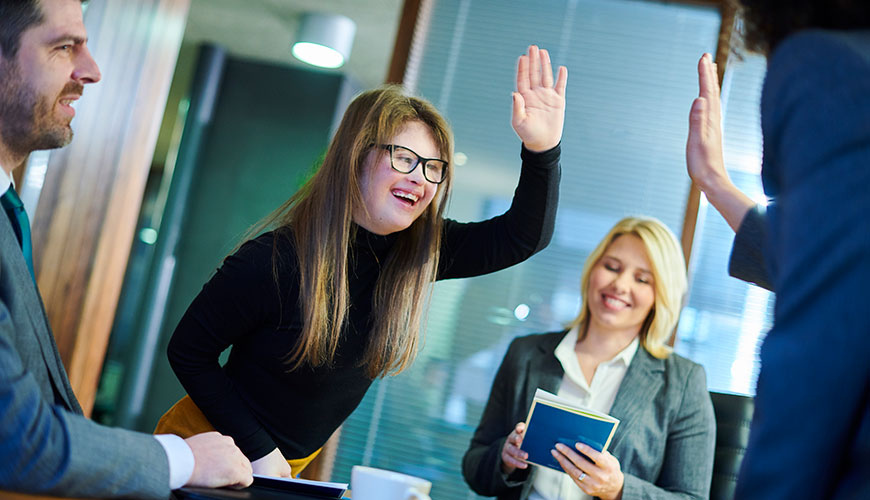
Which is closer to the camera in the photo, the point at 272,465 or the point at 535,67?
the point at 272,465

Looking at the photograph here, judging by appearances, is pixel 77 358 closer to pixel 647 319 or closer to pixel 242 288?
pixel 242 288

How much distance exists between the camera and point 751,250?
105cm

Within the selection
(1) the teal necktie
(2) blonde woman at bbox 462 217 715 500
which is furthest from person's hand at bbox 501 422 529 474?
(1) the teal necktie

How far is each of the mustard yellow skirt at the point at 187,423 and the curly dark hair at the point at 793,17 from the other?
1.30 metres

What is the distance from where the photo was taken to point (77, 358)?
8.84ft

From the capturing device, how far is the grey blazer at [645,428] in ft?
7.01

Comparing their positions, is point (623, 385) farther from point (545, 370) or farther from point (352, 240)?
point (352, 240)

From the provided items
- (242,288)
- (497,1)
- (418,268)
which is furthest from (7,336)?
(497,1)

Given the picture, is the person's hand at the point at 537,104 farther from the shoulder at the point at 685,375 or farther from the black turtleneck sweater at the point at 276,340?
the shoulder at the point at 685,375

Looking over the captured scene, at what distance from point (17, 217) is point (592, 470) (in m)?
1.37

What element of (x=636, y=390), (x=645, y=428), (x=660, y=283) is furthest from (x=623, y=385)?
(x=660, y=283)

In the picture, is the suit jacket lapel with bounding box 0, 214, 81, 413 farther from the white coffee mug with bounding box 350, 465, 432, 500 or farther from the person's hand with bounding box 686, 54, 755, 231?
the person's hand with bounding box 686, 54, 755, 231

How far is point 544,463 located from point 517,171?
1535 millimetres

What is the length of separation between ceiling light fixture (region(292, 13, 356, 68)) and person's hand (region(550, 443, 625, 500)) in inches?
130
